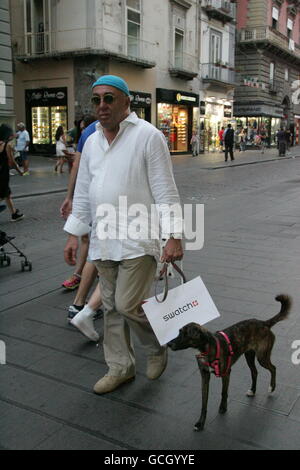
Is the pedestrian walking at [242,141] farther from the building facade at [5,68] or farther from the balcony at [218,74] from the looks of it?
the building facade at [5,68]

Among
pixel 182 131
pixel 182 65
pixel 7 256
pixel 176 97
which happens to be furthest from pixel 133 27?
pixel 7 256

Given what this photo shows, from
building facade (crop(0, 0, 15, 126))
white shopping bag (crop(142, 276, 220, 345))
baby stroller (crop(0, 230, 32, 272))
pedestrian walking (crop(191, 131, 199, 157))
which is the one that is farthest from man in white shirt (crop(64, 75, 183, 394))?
pedestrian walking (crop(191, 131, 199, 157))

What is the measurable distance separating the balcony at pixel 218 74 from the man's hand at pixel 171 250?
31.3 metres

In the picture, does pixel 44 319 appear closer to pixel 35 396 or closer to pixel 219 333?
pixel 35 396

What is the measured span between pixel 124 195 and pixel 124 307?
66cm

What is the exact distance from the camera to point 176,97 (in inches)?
1152

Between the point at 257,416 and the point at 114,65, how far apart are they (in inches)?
913

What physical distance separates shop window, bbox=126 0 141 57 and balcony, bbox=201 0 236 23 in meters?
7.88

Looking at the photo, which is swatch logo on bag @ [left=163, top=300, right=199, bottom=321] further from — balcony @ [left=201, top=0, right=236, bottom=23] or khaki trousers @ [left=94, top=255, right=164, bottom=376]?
balcony @ [left=201, top=0, right=236, bottom=23]

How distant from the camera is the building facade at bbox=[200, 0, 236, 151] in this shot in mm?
32281

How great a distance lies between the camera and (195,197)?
12.4 metres

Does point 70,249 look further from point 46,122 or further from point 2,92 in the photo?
point 46,122

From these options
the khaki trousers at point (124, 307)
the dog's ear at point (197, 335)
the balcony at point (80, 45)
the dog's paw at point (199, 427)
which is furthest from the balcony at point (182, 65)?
the dog's paw at point (199, 427)

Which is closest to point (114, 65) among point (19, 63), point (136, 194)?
point (19, 63)
